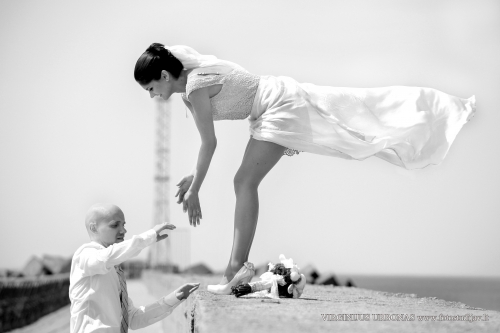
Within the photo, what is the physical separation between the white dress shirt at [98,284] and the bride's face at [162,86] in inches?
45.7

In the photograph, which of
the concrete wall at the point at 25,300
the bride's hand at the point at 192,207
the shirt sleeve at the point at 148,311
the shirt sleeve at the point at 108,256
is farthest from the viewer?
the concrete wall at the point at 25,300

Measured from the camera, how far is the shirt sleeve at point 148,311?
417 cm

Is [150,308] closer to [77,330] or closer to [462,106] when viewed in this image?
[77,330]

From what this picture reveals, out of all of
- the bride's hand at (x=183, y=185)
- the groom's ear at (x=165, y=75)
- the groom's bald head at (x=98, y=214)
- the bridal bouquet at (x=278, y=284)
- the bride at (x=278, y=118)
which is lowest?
the bridal bouquet at (x=278, y=284)

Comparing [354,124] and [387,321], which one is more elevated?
[354,124]

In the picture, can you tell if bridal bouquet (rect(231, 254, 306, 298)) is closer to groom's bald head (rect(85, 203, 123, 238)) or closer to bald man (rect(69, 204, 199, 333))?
bald man (rect(69, 204, 199, 333))

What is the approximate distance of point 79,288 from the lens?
3.83 meters

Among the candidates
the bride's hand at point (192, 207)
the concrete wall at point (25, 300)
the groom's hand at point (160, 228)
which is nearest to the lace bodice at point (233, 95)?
the bride's hand at point (192, 207)

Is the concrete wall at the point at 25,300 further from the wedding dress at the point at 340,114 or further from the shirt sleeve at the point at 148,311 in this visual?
the wedding dress at the point at 340,114

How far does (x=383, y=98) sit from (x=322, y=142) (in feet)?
1.96

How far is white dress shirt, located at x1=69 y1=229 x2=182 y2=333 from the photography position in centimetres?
372

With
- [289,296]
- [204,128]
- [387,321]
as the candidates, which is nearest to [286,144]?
[204,128]

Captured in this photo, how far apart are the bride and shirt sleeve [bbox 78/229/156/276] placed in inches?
30.7

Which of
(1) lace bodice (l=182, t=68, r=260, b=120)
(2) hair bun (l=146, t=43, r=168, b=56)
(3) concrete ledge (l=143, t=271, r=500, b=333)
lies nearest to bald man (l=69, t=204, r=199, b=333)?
(3) concrete ledge (l=143, t=271, r=500, b=333)
